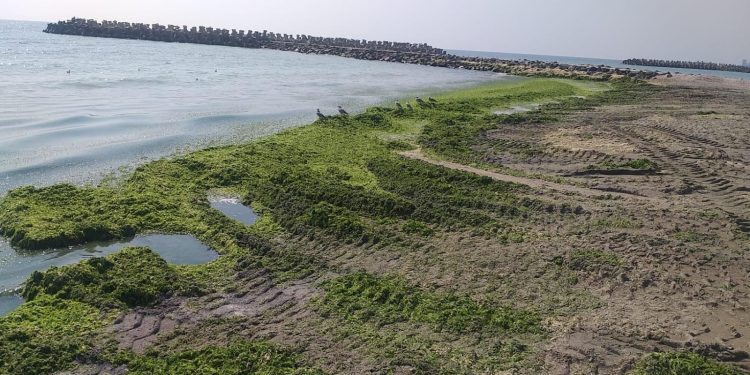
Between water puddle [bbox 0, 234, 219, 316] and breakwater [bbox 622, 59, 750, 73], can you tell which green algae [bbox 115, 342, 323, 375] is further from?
breakwater [bbox 622, 59, 750, 73]

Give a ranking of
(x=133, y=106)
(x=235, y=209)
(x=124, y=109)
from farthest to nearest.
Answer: (x=133, y=106) < (x=124, y=109) < (x=235, y=209)

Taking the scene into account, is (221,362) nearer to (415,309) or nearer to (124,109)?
(415,309)

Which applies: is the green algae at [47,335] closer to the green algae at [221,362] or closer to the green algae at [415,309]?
the green algae at [221,362]

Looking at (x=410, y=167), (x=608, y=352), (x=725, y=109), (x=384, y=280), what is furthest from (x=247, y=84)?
(x=608, y=352)

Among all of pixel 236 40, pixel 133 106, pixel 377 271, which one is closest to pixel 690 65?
pixel 236 40

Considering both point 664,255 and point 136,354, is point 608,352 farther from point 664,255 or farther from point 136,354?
point 136,354

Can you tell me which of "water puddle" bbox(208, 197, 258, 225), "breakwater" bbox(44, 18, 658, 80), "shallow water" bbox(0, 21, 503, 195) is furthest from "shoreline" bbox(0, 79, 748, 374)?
"breakwater" bbox(44, 18, 658, 80)

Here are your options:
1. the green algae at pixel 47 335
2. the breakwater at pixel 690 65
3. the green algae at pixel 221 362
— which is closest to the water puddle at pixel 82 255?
the green algae at pixel 47 335
